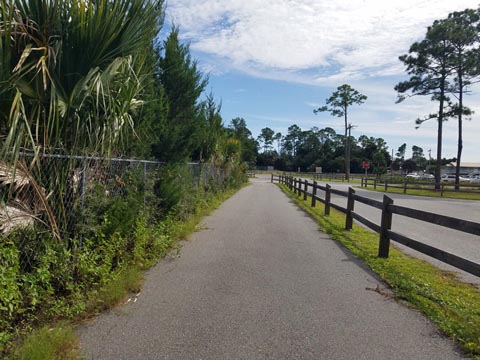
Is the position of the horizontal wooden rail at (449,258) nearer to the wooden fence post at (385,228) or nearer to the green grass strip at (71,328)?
the wooden fence post at (385,228)

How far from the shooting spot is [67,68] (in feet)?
13.1

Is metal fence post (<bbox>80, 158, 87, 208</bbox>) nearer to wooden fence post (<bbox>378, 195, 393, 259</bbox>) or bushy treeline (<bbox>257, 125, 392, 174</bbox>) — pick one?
wooden fence post (<bbox>378, 195, 393, 259</bbox>)

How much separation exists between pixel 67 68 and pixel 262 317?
353 centimetres

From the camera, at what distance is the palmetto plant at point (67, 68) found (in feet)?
11.5

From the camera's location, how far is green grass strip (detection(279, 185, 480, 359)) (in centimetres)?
345

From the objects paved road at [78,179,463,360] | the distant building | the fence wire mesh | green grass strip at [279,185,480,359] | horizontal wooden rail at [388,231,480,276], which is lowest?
paved road at [78,179,463,360]

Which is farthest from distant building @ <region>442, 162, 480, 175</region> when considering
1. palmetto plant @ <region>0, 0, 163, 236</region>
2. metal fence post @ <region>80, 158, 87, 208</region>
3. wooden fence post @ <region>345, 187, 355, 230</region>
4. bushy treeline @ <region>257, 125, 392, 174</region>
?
metal fence post @ <region>80, 158, 87, 208</region>

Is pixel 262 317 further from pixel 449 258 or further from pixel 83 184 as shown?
pixel 83 184

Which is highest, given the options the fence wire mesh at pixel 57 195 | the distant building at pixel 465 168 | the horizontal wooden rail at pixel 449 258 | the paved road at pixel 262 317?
the distant building at pixel 465 168

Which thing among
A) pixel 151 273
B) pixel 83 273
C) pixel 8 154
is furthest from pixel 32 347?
pixel 151 273

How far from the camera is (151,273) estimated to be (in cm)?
513

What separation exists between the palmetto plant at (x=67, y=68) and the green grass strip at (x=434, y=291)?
4174 millimetres

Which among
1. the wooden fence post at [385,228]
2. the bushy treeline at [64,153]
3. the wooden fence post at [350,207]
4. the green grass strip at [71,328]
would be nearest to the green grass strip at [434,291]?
the wooden fence post at [385,228]

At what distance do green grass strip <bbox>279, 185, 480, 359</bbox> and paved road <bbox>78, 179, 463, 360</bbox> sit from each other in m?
0.17
